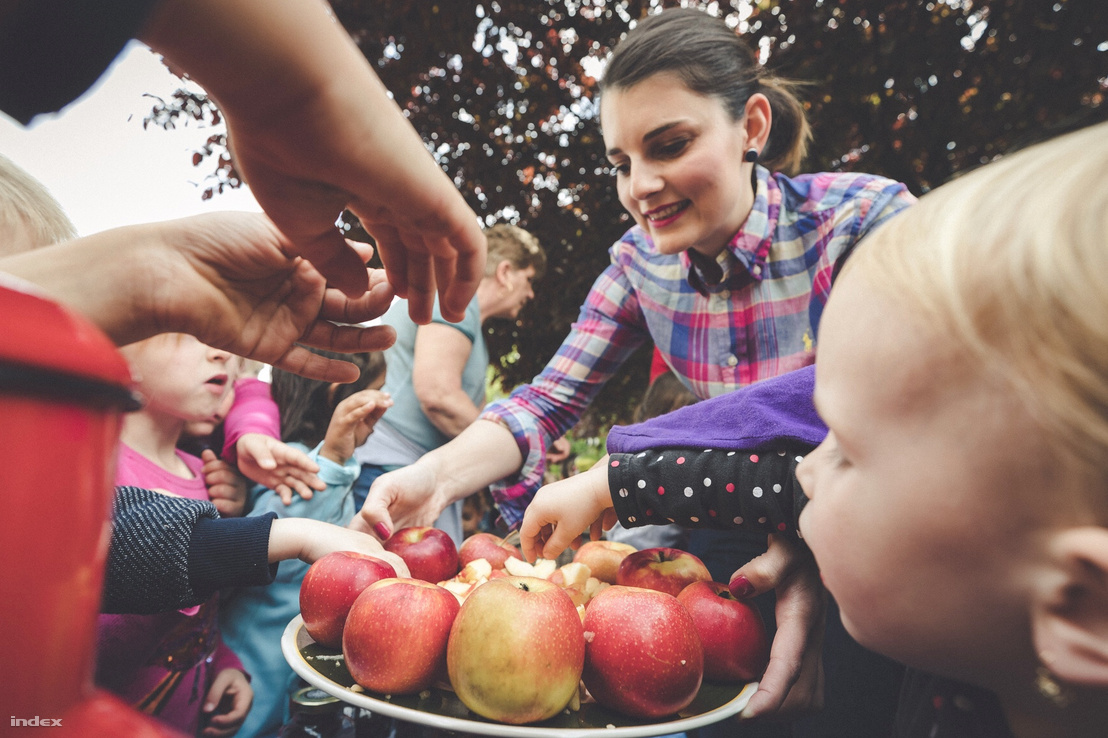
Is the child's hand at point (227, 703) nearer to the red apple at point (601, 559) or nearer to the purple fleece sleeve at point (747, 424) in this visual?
the red apple at point (601, 559)

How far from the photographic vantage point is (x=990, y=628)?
63cm

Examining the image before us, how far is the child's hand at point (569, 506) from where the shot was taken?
1300mm

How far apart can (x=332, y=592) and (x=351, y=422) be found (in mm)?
1009

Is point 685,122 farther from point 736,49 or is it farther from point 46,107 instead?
point 46,107

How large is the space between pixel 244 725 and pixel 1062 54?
4.80 m

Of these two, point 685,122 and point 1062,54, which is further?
point 1062,54

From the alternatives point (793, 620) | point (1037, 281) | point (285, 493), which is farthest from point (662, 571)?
point (285, 493)

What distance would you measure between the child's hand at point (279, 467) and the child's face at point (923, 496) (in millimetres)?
1723

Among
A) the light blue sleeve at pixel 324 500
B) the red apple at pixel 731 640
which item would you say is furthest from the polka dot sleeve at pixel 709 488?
the light blue sleeve at pixel 324 500

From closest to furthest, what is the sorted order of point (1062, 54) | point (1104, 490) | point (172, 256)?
point (1104, 490) → point (172, 256) → point (1062, 54)

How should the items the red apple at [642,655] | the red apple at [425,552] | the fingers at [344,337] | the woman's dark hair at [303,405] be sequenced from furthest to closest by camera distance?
the woman's dark hair at [303,405] → the red apple at [425,552] → the fingers at [344,337] → the red apple at [642,655]

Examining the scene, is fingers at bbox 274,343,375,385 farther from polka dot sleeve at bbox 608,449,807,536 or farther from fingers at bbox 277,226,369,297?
polka dot sleeve at bbox 608,449,807,536

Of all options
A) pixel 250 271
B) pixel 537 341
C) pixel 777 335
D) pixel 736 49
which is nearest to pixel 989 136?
pixel 736 49

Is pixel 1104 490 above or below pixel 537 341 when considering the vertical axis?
above
